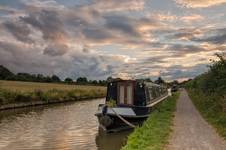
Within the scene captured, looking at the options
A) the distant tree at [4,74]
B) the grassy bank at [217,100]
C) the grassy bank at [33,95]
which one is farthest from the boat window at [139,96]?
the distant tree at [4,74]

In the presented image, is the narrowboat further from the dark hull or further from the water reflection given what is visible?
the water reflection

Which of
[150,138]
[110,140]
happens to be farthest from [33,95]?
[150,138]

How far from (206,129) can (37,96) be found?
32349 millimetres

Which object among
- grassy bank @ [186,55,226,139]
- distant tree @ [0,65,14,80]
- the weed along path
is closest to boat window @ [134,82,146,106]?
grassy bank @ [186,55,226,139]

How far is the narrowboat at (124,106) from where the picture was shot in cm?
2216

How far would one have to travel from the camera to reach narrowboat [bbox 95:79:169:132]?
22.2 m

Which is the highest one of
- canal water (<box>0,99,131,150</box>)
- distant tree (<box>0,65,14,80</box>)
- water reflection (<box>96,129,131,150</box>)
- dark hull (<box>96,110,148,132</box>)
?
distant tree (<box>0,65,14,80</box>)

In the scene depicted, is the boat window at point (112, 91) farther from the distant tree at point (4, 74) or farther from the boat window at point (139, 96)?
the distant tree at point (4, 74)

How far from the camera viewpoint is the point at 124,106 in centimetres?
2364

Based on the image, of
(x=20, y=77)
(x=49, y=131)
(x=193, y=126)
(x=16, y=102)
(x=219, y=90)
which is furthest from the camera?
(x=20, y=77)

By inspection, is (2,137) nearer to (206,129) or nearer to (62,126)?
(62,126)

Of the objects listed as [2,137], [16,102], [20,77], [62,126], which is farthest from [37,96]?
[20,77]

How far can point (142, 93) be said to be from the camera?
985 inches

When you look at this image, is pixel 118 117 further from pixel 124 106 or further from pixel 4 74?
pixel 4 74
